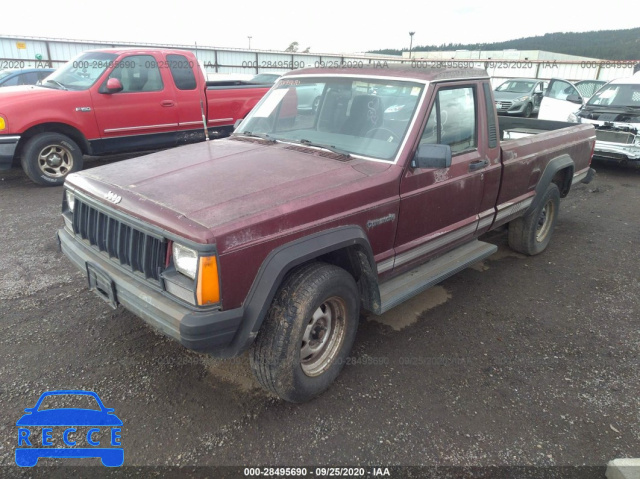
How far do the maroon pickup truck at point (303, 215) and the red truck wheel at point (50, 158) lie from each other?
13.5 ft

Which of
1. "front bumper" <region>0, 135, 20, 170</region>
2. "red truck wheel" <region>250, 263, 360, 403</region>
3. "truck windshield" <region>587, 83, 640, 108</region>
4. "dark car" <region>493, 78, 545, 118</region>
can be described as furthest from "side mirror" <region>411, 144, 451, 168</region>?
"dark car" <region>493, 78, 545, 118</region>

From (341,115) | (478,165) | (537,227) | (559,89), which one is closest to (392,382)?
(478,165)

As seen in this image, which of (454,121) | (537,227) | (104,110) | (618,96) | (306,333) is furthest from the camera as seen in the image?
(618,96)

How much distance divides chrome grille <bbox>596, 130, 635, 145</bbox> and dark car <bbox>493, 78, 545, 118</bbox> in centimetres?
495

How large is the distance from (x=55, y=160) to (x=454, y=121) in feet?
20.1

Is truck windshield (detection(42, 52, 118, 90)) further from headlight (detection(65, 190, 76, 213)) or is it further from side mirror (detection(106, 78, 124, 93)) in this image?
headlight (detection(65, 190, 76, 213))

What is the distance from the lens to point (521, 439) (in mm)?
2586

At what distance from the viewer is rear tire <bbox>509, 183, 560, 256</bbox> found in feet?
15.8

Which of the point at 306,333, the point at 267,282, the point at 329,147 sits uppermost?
the point at 329,147

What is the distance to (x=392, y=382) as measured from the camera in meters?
3.01

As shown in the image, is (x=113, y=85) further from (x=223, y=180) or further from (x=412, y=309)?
(x=412, y=309)

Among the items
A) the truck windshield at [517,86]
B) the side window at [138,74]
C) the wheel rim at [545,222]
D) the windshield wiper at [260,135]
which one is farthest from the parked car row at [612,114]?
the side window at [138,74]

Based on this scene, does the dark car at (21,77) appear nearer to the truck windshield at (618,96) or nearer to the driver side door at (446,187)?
the driver side door at (446,187)

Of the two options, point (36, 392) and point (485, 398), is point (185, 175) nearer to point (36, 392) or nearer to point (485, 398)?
point (36, 392)
